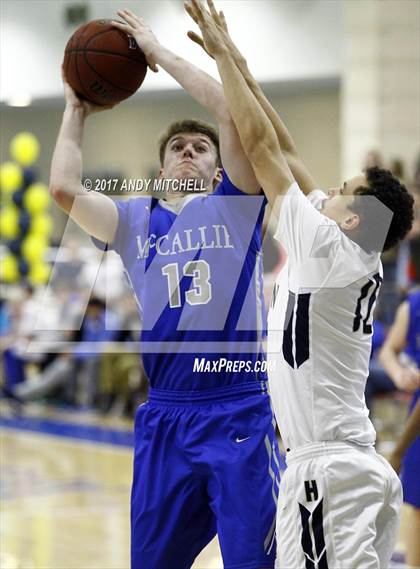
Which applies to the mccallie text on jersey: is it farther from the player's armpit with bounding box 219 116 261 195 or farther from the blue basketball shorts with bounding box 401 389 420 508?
the blue basketball shorts with bounding box 401 389 420 508

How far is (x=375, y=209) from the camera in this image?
3.26 metres

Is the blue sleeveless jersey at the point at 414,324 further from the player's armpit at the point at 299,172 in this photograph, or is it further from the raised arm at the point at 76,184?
the raised arm at the point at 76,184

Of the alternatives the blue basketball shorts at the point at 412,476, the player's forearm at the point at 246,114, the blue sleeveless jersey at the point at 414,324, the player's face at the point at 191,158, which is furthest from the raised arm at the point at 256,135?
the blue sleeveless jersey at the point at 414,324

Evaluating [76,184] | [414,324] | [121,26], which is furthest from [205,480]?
[414,324]

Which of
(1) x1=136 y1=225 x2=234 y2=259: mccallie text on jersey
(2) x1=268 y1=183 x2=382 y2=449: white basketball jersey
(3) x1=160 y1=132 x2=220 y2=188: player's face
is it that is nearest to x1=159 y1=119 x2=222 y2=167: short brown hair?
(3) x1=160 y1=132 x2=220 y2=188: player's face

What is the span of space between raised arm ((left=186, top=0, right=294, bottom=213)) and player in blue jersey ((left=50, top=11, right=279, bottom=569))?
5.5 inches

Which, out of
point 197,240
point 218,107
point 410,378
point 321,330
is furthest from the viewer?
point 410,378

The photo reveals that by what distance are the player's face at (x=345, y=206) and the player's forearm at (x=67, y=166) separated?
2.85ft

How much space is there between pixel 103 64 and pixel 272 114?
2.05 feet

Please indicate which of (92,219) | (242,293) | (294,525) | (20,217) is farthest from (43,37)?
(20,217)

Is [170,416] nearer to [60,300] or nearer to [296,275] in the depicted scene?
[296,275]

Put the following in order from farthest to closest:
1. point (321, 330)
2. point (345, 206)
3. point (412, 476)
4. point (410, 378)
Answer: point (410, 378), point (412, 476), point (345, 206), point (321, 330)

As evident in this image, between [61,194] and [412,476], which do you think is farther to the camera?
[412,476]

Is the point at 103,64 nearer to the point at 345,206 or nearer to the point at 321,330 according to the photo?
the point at 345,206
